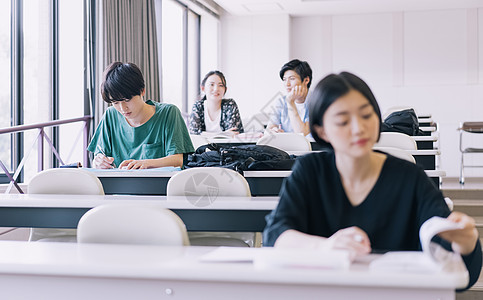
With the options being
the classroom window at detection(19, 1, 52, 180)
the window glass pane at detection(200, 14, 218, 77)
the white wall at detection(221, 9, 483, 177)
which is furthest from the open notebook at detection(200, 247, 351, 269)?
the window glass pane at detection(200, 14, 218, 77)

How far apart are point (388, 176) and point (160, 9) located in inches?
243

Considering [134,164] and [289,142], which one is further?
[289,142]

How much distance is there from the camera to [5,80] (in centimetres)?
456

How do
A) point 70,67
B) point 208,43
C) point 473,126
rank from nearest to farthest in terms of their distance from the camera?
point 70,67 → point 473,126 → point 208,43

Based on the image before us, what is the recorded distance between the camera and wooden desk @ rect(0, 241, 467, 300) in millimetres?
1017

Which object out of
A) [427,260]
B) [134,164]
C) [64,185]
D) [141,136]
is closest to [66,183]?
[64,185]

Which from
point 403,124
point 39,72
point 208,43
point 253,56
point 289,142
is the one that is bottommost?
point 289,142

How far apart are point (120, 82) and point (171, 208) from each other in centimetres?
111

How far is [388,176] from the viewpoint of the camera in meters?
1.41

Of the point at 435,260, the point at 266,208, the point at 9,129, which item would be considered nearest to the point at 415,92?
the point at 9,129

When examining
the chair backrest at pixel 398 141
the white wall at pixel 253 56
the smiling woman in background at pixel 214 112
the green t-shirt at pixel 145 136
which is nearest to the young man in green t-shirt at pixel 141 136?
the green t-shirt at pixel 145 136

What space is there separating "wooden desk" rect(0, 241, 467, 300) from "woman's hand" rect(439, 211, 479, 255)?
227 mm

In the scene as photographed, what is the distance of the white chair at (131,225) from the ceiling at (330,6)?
7220 mm

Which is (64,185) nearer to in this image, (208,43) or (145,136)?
(145,136)
